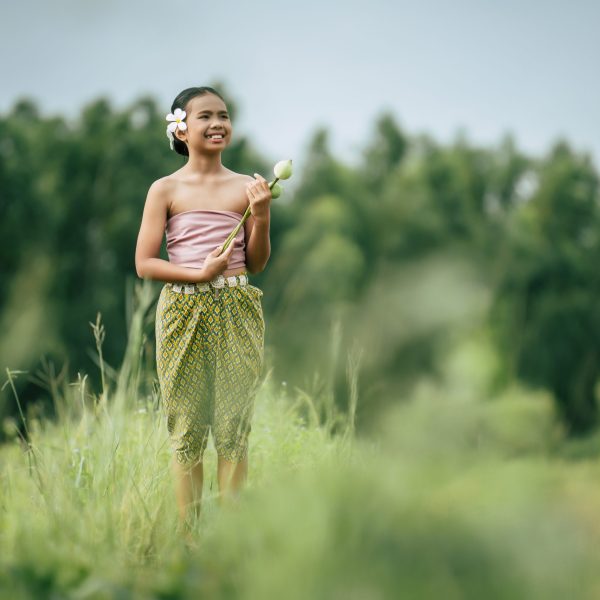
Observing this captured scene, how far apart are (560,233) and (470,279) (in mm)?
5391

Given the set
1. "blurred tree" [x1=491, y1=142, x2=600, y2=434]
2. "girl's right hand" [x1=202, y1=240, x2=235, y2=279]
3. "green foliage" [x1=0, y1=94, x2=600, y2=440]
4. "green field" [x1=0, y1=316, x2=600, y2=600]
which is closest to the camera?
"green field" [x1=0, y1=316, x2=600, y2=600]

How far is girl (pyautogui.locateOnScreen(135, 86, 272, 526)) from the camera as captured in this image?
2768 millimetres

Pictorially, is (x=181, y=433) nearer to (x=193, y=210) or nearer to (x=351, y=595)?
(x=193, y=210)

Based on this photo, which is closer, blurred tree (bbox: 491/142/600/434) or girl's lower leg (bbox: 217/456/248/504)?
girl's lower leg (bbox: 217/456/248/504)

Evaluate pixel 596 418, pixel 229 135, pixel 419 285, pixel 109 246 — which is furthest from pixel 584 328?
pixel 229 135

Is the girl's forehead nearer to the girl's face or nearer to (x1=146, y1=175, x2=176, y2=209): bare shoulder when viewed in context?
the girl's face

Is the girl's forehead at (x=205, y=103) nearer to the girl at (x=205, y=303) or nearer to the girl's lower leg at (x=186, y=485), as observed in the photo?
the girl at (x=205, y=303)

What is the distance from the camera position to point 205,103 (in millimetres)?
2861

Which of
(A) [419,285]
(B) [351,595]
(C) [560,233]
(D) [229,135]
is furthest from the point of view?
(C) [560,233]

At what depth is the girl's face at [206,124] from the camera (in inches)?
112

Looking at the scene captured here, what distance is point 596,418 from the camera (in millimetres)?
27125

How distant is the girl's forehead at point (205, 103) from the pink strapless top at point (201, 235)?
1.22 ft

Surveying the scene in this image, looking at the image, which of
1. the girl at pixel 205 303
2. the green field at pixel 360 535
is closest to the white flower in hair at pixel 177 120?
the girl at pixel 205 303

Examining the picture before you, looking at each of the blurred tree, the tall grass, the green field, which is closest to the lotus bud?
the tall grass
